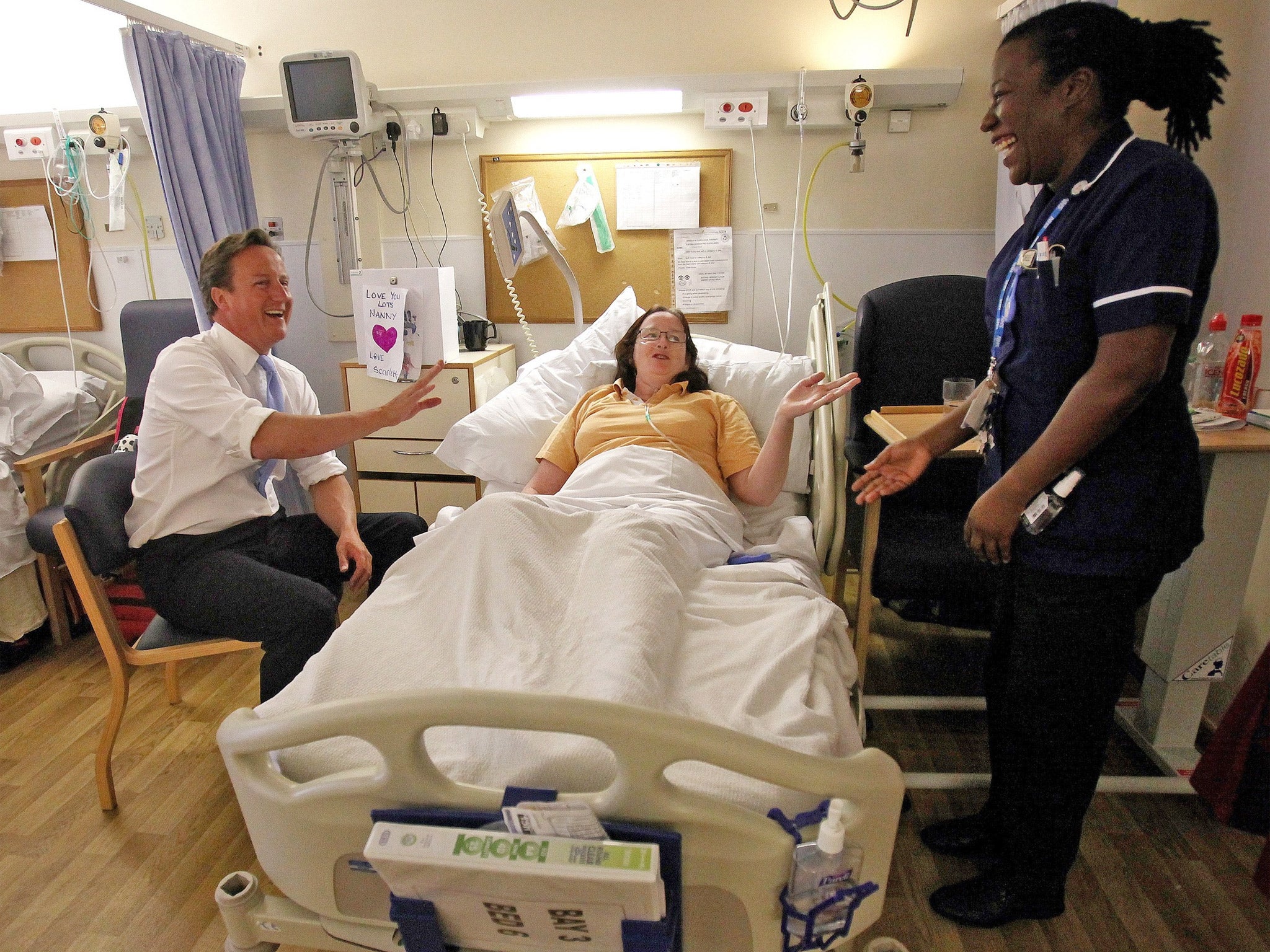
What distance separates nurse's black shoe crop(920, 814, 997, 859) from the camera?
1695mm

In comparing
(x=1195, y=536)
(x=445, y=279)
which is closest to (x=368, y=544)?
(x=445, y=279)

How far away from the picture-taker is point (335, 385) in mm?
3600

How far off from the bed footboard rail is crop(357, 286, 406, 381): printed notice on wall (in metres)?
1.96

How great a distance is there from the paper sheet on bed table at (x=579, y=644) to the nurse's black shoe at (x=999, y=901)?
492mm

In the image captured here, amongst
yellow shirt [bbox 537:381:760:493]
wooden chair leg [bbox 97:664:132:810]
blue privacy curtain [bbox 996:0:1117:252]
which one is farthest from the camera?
blue privacy curtain [bbox 996:0:1117:252]

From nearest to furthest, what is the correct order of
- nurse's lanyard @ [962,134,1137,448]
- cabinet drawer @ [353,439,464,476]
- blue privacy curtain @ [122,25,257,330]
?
nurse's lanyard @ [962,134,1137,448], blue privacy curtain @ [122,25,257,330], cabinet drawer @ [353,439,464,476]

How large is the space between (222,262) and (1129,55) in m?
1.89

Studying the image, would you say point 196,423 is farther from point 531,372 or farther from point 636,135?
point 636,135

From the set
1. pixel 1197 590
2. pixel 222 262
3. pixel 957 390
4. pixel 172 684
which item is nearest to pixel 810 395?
pixel 957 390

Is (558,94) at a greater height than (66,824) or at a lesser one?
greater

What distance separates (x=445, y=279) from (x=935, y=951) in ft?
7.90

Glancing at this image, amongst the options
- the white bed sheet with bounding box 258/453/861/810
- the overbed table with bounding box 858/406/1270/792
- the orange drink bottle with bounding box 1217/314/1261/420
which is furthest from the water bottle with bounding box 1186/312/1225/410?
the white bed sheet with bounding box 258/453/861/810

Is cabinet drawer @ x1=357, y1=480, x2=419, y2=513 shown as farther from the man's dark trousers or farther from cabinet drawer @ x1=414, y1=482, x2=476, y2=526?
the man's dark trousers

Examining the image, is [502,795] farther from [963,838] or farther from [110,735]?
[110,735]
